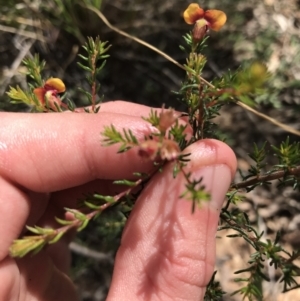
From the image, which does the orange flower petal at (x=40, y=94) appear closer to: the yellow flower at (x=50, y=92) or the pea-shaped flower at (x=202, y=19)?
the yellow flower at (x=50, y=92)

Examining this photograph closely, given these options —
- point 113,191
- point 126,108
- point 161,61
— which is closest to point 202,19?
point 126,108

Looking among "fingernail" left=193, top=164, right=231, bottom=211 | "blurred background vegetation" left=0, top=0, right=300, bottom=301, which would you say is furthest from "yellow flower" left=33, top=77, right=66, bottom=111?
"blurred background vegetation" left=0, top=0, right=300, bottom=301

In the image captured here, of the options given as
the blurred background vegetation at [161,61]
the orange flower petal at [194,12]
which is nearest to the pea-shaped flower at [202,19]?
the orange flower petal at [194,12]

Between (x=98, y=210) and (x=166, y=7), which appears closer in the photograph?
(x=98, y=210)

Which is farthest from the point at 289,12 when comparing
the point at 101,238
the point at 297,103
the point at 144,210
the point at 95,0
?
the point at 144,210

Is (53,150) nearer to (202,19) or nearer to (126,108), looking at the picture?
(126,108)

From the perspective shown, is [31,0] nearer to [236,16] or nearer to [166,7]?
[166,7]
